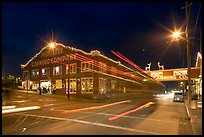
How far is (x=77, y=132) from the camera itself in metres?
10.5

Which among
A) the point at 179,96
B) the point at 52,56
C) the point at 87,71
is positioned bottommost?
the point at 179,96

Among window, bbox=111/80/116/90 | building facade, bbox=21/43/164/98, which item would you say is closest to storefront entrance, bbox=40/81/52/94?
building facade, bbox=21/43/164/98

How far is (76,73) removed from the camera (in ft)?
156

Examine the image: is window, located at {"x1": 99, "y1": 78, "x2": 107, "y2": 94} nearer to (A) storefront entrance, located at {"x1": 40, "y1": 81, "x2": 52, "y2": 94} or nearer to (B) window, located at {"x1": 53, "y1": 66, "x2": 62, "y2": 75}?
(B) window, located at {"x1": 53, "y1": 66, "x2": 62, "y2": 75}

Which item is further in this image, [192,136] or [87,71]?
[87,71]

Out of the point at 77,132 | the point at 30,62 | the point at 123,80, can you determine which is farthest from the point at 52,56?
the point at 77,132

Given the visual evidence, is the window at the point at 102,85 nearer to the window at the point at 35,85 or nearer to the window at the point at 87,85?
Result: the window at the point at 87,85

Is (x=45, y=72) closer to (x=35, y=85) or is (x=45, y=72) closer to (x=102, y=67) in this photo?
(x=35, y=85)

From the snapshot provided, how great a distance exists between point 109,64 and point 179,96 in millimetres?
18417

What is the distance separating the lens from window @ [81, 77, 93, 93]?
46006 millimetres

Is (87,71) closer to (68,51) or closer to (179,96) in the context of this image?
(68,51)

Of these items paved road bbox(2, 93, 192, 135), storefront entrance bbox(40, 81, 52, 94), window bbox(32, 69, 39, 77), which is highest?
window bbox(32, 69, 39, 77)

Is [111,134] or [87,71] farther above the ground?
[87,71]

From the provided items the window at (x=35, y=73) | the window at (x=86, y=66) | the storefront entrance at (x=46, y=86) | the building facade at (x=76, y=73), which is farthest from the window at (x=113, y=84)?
the window at (x=35, y=73)
